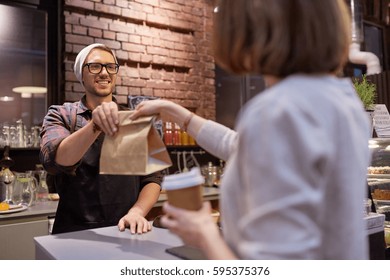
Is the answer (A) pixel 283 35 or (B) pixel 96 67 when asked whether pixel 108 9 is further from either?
(A) pixel 283 35

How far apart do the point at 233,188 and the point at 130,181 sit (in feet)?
4.27

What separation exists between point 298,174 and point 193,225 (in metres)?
0.22

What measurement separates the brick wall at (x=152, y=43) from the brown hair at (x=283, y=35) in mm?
3003

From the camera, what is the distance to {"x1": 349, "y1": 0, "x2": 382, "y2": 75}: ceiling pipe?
416cm

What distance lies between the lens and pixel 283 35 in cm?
58

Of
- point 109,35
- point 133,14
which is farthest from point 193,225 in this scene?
point 133,14

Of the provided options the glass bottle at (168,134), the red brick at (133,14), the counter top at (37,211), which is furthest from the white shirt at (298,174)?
the red brick at (133,14)

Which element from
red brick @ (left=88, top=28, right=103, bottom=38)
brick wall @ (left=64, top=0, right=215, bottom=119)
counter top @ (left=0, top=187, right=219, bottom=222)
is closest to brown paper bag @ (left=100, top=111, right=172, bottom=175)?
counter top @ (left=0, top=187, right=219, bottom=222)

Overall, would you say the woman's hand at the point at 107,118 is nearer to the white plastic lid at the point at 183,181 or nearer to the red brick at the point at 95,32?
the white plastic lid at the point at 183,181

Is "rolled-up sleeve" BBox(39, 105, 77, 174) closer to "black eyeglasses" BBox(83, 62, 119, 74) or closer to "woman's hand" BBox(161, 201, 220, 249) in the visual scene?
"black eyeglasses" BBox(83, 62, 119, 74)

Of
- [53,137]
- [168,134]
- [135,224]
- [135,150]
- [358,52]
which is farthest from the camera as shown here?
[358,52]

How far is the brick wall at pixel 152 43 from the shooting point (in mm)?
3482
